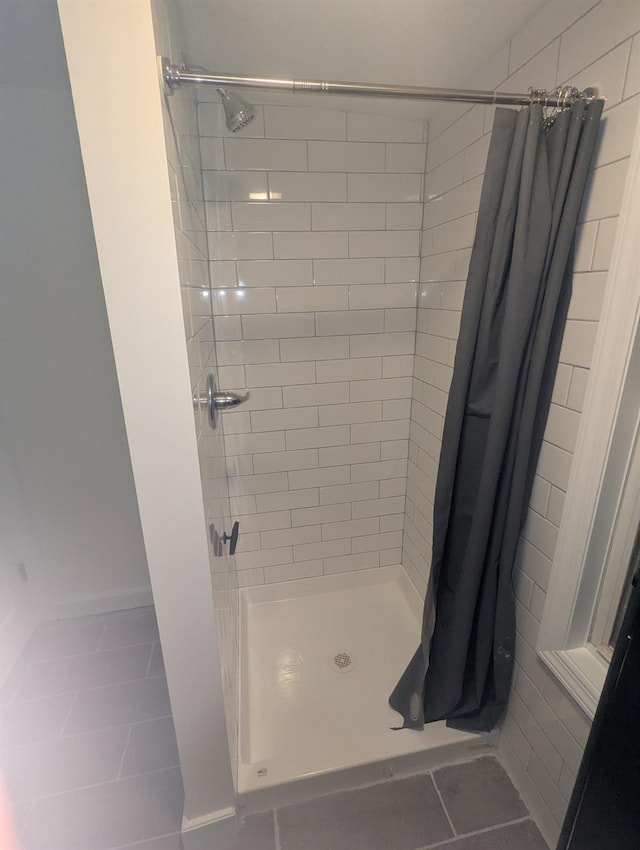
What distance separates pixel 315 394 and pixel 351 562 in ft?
3.16

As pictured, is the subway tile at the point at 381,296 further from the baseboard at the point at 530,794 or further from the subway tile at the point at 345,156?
the baseboard at the point at 530,794

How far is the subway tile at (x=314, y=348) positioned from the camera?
173cm

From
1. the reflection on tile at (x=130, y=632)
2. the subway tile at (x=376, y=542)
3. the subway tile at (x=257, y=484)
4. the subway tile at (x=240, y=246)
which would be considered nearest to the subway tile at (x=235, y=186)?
the subway tile at (x=240, y=246)

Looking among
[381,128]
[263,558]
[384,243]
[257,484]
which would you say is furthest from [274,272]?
[263,558]

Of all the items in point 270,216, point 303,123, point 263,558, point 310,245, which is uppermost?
point 303,123

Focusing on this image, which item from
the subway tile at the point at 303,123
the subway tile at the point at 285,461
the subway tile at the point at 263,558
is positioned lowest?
A: the subway tile at the point at 263,558

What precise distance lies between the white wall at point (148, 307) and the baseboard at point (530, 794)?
1047mm

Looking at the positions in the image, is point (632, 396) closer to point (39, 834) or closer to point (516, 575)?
point (516, 575)

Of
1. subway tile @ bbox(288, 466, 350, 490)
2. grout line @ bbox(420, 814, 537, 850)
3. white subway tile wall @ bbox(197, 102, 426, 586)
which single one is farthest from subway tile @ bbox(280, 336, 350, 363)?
grout line @ bbox(420, 814, 537, 850)

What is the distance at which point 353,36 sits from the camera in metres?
1.12

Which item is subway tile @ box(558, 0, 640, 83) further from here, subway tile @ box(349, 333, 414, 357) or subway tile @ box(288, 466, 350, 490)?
subway tile @ box(288, 466, 350, 490)

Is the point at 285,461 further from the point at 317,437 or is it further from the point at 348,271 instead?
the point at 348,271

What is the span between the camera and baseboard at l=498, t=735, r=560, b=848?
3.79ft

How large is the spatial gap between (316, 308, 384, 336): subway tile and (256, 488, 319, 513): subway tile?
79 centimetres
